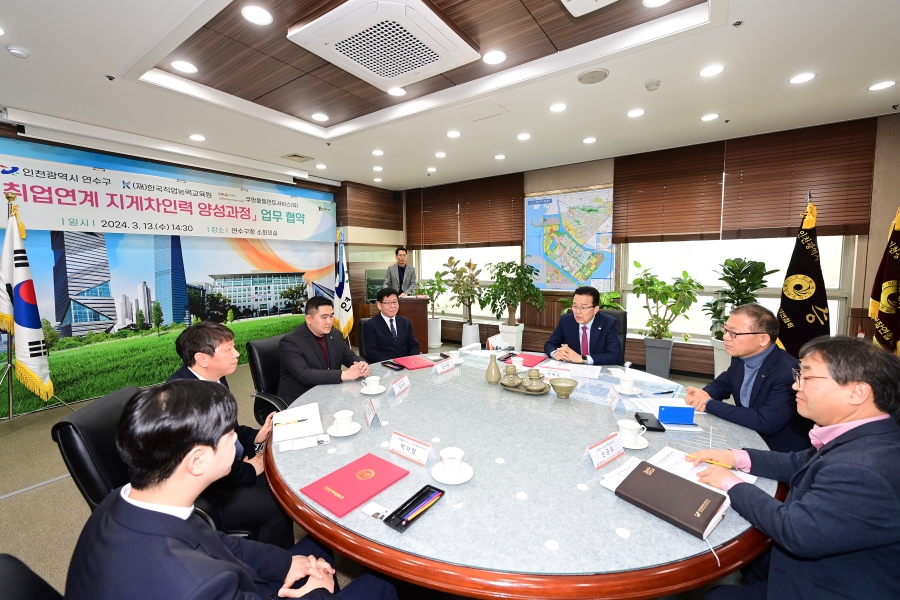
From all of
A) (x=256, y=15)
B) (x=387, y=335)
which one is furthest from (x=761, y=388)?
(x=256, y=15)

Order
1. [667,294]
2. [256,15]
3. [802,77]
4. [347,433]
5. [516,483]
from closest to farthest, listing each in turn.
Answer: [516,483], [347,433], [256,15], [802,77], [667,294]

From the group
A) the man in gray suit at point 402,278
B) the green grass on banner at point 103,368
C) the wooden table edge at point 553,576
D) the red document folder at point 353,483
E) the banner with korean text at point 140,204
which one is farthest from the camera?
the man in gray suit at point 402,278

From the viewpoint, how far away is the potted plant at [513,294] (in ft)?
19.1

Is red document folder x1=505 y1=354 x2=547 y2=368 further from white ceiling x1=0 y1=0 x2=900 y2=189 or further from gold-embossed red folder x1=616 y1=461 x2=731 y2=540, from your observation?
white ceiling x1=0 y1=0 x2=900 y2=189

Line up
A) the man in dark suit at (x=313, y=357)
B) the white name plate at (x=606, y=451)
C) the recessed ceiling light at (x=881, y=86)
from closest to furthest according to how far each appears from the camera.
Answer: the white name plate at (x=606, y=451) < the man in dark suit at (x=313, y=357) < the recessed ceiling light at (x=881, y=86)

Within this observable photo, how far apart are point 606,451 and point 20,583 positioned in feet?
4.90

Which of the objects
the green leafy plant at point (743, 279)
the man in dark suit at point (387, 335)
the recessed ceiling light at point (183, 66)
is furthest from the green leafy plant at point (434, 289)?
the recessed ceiling light at point (183, 66)

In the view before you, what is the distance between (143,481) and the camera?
2.78 ft

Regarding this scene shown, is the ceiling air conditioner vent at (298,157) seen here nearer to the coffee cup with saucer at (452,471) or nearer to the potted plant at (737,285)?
the coffee cup with saucer at (452,471)

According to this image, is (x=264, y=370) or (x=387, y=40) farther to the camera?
(x=264, y=370)

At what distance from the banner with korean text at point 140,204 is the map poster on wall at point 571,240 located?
366 centimetres

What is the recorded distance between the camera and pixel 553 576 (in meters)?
0.88

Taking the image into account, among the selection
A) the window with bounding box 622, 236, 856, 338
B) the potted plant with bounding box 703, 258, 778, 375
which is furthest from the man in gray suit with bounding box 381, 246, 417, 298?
the potted plant with bounding box 703, 258, 778, 375

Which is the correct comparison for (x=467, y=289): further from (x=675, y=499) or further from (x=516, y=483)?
(x=675, y=499)
